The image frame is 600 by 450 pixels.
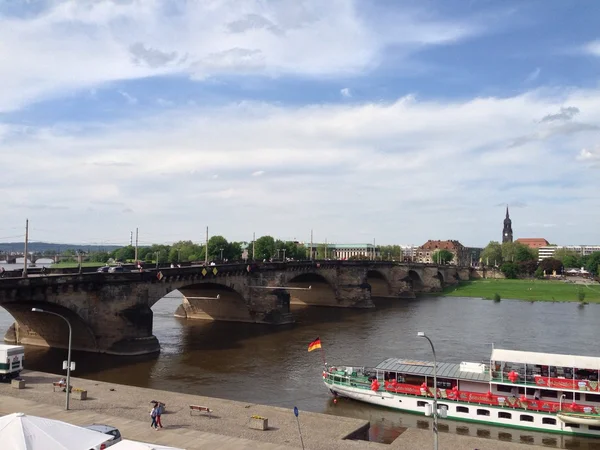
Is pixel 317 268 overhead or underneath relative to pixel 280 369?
overhead

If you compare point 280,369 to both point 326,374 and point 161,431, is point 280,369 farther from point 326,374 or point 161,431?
point 161,431

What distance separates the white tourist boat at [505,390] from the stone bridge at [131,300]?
22.6 m

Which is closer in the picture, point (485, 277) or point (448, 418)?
point (448, 418)

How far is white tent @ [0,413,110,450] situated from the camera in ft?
60.4

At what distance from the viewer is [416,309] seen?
100 m

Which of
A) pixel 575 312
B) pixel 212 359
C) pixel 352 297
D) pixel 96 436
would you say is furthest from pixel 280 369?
pixel 575 312

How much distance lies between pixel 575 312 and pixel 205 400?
8084cm

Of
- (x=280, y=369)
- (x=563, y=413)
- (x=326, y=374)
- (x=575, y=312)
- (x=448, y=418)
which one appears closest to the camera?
(x=563, y=413)

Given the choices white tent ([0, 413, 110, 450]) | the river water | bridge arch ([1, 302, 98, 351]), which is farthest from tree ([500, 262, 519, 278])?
white tent ([0, 413, 110, 450])

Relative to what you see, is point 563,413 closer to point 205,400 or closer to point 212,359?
point 205,400

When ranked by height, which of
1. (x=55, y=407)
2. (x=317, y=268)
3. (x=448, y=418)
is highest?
(x=317, y=268)

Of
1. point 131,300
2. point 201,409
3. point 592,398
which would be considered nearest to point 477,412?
point 592,398

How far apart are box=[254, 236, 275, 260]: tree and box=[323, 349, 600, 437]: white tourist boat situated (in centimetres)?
12902

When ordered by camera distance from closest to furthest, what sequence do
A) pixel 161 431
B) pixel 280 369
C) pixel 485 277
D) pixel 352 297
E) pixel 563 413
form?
pixel 161 431 → pixel 563 413 → pixel 280 369 → pixel 352 297 → pixel 485 277
